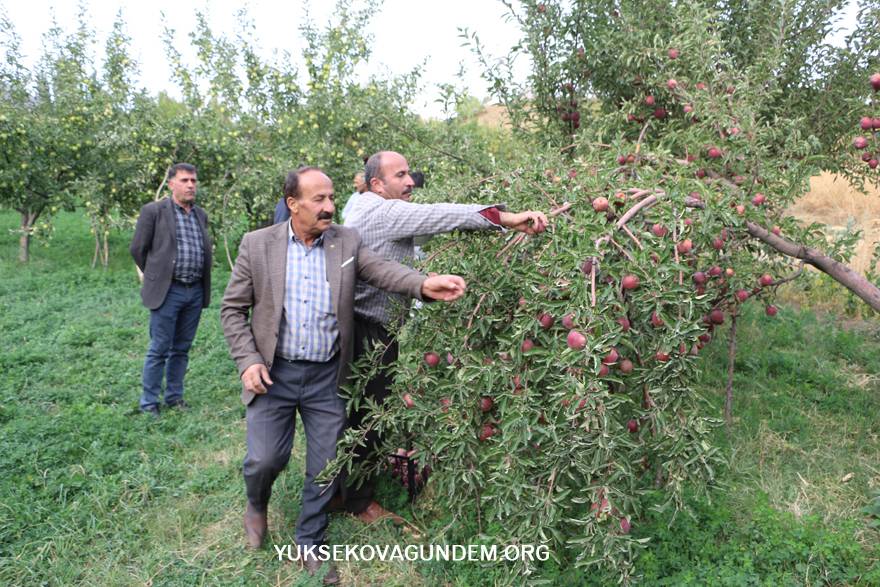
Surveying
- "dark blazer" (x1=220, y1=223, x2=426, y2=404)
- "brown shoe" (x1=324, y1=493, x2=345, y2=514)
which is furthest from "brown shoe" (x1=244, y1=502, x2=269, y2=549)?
"dark blazer" (x1=220, y1=223, x2=426, y2=404)

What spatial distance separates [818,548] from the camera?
9.77 feet

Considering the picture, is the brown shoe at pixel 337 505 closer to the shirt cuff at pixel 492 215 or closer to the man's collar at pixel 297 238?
the man's collar at pixel 297 238

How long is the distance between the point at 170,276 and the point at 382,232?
2331 millimetres

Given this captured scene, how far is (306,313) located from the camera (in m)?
3.00

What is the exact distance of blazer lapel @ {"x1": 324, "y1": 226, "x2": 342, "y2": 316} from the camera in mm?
2990

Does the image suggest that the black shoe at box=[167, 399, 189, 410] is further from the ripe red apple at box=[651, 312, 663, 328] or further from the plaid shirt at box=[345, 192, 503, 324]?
the ripe red apple at box=[651, 312, 663, 328]

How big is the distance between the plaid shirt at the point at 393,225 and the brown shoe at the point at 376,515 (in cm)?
100

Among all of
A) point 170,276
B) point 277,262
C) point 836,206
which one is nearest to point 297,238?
point 277,262

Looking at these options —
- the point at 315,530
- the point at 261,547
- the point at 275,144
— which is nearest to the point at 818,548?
the point at 315,530

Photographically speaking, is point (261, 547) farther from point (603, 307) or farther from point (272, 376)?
point (603, 307)

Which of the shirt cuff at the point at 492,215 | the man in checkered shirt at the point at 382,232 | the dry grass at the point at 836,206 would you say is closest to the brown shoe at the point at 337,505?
the man in checkered shirt at the point at 382,232

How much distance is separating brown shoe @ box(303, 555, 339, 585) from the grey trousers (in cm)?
7

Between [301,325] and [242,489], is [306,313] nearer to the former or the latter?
[301,325]

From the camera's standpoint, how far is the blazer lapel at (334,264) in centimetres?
299
